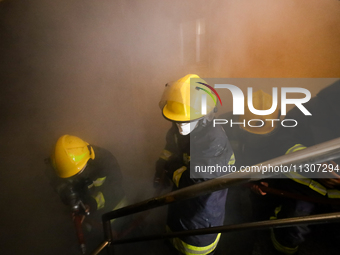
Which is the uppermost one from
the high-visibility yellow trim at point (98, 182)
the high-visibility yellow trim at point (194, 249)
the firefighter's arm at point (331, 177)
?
the firefighter's arm at point (331, 177)

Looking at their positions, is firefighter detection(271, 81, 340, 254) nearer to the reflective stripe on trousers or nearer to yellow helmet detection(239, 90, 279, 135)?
the reflective stripe on trousers

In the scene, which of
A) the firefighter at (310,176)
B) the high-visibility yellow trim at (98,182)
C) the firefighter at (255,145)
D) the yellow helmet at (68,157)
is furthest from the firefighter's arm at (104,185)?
the firefighter at (310,176)

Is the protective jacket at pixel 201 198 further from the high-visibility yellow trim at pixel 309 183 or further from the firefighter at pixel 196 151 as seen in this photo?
the high-visibility yellow trim at pixel 309 183

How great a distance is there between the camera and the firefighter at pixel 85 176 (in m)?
1.60

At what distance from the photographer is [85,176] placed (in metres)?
1.71

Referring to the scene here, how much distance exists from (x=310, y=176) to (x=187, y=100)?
92 cm

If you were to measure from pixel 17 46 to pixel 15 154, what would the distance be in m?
1.66

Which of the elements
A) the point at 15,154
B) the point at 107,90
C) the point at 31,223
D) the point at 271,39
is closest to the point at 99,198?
the point at 107,90

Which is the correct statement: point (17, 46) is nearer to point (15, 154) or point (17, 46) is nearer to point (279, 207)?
point (15, 154)

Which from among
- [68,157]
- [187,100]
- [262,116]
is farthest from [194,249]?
[68,157]

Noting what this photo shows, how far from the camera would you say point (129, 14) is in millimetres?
2119

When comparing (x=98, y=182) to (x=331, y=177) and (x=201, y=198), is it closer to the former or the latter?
(x=201, y=198)

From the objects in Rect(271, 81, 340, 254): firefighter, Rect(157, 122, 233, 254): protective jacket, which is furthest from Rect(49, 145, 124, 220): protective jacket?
Rect(271, 81, 340, 254): firefighter

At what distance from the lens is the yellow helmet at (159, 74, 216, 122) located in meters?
1.24
